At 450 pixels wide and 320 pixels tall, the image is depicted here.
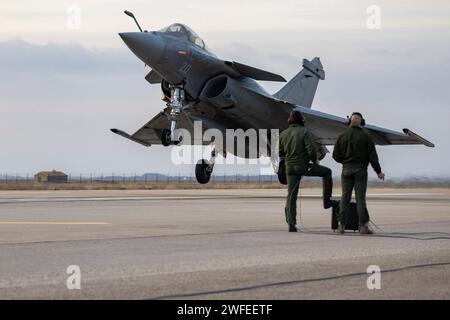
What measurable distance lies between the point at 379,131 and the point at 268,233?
1872cm

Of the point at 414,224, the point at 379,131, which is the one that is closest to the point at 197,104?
the point at 379,131

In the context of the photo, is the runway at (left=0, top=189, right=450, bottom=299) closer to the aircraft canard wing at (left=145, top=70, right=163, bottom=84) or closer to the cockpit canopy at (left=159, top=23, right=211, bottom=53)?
the cockpit canopy at (left=159, top=23, right=211, bottom=53)

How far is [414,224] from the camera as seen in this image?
1413 centimetres

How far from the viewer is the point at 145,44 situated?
2439 cm

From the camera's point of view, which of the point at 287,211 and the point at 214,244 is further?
the point at 287,211

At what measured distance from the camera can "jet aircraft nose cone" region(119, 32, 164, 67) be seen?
2425 cm

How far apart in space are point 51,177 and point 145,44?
101059 mm

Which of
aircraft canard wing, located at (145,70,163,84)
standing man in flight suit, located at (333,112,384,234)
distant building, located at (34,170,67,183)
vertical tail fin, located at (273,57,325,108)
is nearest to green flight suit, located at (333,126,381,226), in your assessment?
standing man in flight suit, located at (333,112,384,234)

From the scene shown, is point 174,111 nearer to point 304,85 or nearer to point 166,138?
Answer: point 166,138

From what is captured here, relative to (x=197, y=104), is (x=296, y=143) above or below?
below

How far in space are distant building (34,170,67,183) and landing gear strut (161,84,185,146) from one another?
97.2 metres
